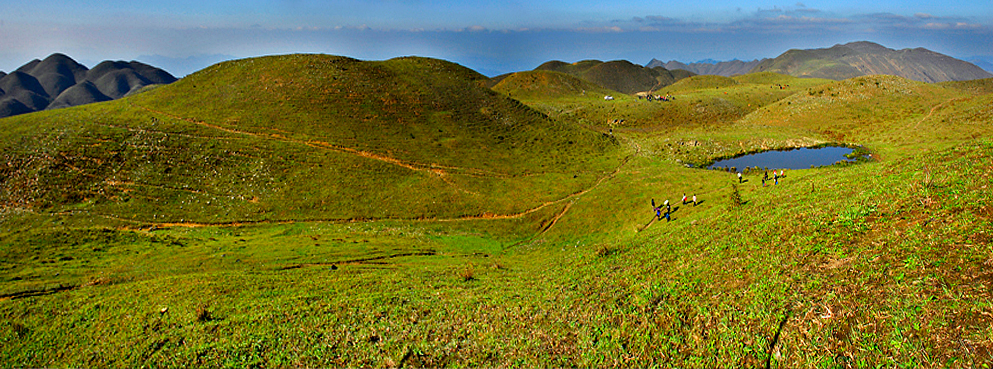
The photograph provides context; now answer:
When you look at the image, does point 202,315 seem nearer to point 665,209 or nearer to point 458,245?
point 458,245

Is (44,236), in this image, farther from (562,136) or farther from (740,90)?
(740,90)

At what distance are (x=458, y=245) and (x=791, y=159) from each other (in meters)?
54.5

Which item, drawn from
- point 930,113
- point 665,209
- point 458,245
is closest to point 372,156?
point 458,245

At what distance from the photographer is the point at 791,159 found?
192 ft

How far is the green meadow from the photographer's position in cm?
1269

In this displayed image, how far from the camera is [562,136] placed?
77.6m

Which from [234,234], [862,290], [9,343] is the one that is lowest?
[234,234]

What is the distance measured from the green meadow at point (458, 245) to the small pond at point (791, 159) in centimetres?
296

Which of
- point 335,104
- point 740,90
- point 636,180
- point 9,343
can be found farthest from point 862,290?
point 740,90

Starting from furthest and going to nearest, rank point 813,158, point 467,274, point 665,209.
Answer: point 813,158 → point 665,209 → point 467,274

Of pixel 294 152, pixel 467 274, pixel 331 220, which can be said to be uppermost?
pixel 294 152

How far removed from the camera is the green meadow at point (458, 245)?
1269cm

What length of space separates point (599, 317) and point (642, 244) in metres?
12.1

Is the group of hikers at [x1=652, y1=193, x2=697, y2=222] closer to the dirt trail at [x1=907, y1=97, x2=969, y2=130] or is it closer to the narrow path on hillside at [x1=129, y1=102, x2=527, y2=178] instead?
the narrow path on hillside at [x1=129, y1=102, x2=527, y2=178]
